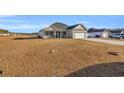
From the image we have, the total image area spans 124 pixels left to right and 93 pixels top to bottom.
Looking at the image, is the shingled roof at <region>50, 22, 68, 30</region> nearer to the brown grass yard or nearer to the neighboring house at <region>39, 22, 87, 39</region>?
the neighboring house at <region>39, 22, 87, 39</region>

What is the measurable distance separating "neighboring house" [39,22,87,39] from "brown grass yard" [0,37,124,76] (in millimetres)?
51

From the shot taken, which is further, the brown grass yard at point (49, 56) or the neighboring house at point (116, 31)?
the neighboring house at point (116, 31)

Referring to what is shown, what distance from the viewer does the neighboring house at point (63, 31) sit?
4.16m

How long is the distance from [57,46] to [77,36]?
223 millimetres

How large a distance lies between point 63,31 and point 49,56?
0.29 meters

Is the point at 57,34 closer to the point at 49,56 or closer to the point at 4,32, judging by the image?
the point at 49,56

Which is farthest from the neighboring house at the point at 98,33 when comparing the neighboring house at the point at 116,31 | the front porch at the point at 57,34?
the front porch at the point at 57,34

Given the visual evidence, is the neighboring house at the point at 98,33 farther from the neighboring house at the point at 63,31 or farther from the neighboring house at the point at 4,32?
the neighboring house at the point at 4,32

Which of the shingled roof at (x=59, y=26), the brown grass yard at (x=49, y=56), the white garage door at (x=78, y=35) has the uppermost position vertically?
the shingled roof at (x=59, y=26)

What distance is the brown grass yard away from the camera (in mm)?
4117

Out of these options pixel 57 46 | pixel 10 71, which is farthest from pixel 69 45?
pixel 10 71

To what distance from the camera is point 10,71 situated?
13.4 feet

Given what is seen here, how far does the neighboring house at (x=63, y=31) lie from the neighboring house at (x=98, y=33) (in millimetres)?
53
